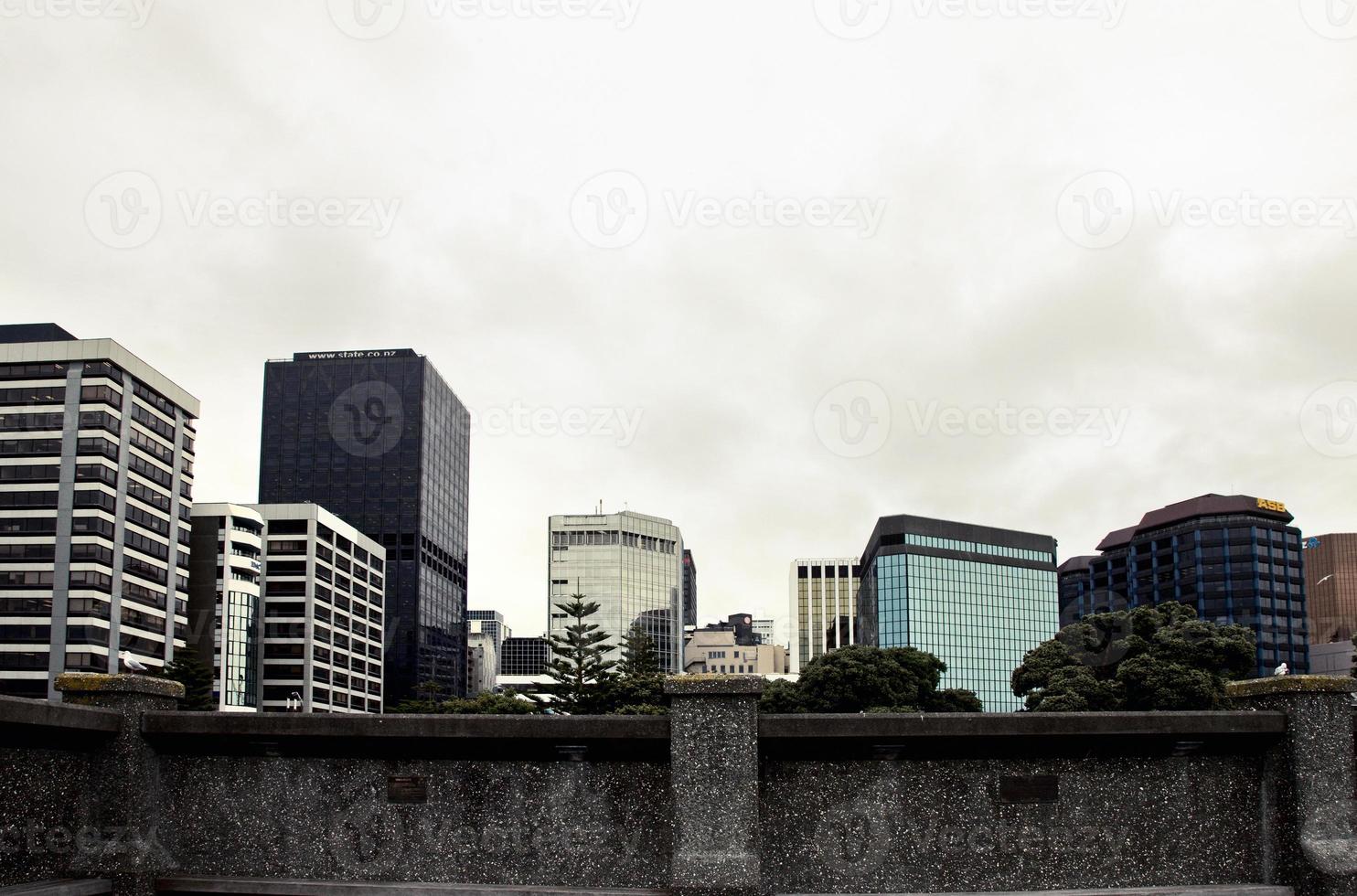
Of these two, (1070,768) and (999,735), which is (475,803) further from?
(1070,768)

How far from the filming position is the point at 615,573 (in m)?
187

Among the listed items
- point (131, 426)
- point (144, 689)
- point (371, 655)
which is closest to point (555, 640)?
point (131, 426)

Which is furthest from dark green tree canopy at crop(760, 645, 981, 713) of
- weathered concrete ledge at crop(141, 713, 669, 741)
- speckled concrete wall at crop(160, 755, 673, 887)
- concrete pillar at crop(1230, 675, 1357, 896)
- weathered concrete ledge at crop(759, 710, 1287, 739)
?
weathered concrete ledge at crop(141, 713, 669, 741)

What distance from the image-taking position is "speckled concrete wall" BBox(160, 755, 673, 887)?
28.6 feet

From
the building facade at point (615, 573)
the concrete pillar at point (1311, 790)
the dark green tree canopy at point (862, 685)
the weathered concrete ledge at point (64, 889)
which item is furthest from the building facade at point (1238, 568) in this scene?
the weathered concrete ledge at point (64, 889)

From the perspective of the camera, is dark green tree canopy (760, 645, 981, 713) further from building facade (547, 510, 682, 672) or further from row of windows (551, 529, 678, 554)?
row of windows (551, 529, 678, 554)

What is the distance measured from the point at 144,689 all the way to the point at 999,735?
6911mm

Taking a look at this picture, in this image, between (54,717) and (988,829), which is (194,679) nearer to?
(54,717)

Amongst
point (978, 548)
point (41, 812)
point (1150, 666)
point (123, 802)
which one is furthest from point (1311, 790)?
point (978, 548)

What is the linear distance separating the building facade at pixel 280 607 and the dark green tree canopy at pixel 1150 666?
71.7 meters

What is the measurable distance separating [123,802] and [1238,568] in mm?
140516

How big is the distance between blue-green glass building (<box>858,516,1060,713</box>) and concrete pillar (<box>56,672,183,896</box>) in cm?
11917

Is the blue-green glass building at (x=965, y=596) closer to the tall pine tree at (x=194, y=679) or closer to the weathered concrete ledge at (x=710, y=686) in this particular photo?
the tall pine tree at (x=194, y=679)

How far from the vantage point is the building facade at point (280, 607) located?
319 feet
